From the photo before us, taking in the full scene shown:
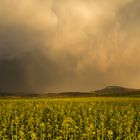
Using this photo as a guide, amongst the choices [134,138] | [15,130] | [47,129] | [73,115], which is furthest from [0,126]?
[134,138]

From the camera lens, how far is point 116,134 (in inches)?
820

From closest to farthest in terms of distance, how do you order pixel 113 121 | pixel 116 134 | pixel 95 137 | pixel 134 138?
1. pixel 134 138
2. pixel 95 137
3. pixel 116 134
4. pixel 113 121

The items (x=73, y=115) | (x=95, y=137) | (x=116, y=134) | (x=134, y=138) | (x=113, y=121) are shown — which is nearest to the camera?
(x=134, y=138)

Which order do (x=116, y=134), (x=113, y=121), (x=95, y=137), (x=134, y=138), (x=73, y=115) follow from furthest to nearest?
1. (x=73, y=115)
2. (x=113, y=121)
3. (x=116, y=134)
4. (x=95, y=137)
5. (x=134, y=138)

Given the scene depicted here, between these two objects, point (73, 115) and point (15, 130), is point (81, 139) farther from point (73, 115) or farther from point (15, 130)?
point (73, 115)

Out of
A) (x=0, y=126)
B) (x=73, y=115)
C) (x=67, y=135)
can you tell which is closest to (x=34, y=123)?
(x=0, y=126)

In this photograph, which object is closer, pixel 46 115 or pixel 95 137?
pixel 95 137

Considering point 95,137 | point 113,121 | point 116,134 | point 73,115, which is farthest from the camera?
point 73,115

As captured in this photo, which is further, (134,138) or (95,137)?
(95,137)

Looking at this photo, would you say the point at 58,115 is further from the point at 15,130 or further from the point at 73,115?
the point at 15,130

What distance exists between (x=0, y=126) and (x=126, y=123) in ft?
24.3

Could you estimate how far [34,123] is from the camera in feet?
70.4

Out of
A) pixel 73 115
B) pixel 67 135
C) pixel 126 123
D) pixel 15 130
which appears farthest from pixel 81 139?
pixel 73 115

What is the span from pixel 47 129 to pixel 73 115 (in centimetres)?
580
